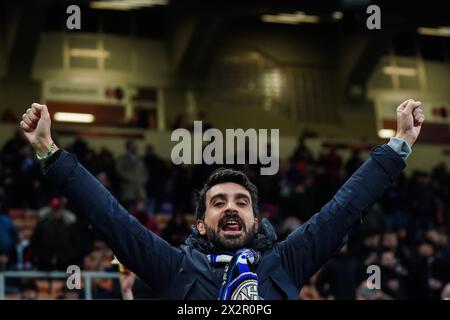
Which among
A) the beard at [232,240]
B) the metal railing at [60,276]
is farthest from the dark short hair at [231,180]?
the metal railing at [60,276]

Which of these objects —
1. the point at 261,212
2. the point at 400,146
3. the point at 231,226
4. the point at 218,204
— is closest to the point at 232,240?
the point at 231,226

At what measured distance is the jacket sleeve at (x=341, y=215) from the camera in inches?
137

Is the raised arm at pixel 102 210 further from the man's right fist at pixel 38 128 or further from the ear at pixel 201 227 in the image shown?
the ear at pixel 201 227

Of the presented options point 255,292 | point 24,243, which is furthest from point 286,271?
point 24,243

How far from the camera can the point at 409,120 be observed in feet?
11.7

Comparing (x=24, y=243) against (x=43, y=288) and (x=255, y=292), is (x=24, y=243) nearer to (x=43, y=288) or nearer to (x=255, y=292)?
(x=43, y=288)

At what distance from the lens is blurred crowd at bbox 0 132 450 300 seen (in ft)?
37.7

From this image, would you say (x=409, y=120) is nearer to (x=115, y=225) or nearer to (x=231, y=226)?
(x=231, y=226)

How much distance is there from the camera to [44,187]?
15.1 metres

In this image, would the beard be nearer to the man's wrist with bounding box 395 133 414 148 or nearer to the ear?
the ear

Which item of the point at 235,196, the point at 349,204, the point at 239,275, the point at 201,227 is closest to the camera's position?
the point at 239,275

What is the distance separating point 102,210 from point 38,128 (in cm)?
37

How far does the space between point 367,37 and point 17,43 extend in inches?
338
